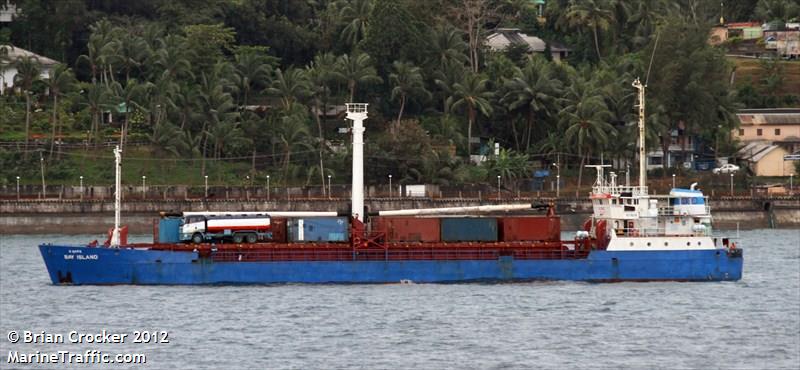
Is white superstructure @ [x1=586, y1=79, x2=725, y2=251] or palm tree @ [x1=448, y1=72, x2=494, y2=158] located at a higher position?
palm tree @ [x1=448, y1=72, x2=494, y2=158]

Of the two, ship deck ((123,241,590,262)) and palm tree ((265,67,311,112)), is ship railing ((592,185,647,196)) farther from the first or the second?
palm tree ((265,67,311,112))

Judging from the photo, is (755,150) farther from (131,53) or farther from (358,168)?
(358,168)

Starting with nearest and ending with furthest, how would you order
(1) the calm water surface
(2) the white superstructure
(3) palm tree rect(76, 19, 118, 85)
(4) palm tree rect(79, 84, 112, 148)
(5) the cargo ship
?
(1) the calm water surface < (5) the cargo ship < (2) the white superstructure < (4) palm tree rect(79, 84, 112, 148) < (3) palm tree rect(76, 19, 118, 85)

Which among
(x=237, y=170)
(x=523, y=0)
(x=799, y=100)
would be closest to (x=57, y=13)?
(x=237, y=170)

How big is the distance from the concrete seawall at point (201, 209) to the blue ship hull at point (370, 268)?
1424 inches

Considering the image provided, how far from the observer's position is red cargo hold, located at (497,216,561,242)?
83.6m

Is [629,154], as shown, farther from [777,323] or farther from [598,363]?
[598,363]

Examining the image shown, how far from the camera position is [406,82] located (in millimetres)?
136500

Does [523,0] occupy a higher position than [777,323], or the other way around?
[523,0]

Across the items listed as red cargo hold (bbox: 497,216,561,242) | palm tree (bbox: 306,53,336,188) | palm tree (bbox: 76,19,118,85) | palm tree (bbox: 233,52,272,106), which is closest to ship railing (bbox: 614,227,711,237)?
red cargo hold (bbox: 497,216,561,242)

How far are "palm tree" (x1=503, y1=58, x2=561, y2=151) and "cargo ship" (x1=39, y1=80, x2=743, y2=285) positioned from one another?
163ft

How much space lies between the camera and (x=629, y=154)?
13188 centimetres

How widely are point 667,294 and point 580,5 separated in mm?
75583

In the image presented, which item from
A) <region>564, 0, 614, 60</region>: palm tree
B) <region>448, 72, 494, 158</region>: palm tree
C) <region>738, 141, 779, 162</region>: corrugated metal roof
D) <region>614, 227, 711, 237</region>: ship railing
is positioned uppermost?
<region>564, 0, 614, 60</region>: palm tree
